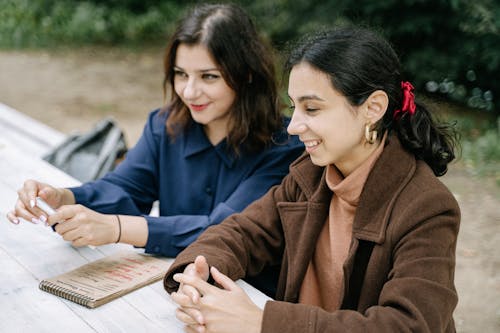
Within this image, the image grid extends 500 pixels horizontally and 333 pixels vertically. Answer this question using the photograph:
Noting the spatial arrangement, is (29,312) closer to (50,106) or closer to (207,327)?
(207,327)

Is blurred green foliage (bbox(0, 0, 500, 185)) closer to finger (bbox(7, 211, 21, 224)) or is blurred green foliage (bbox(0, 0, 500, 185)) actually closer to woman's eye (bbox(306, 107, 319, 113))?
finger (bbox(7, 211, 21, 224))

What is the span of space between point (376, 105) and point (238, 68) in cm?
90

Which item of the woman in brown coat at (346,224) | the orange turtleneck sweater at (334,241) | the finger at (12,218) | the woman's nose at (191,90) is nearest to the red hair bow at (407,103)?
the woman in brown coat at (346,224)

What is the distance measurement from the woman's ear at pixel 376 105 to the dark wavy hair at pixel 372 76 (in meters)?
0.02

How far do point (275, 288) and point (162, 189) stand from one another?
2.51ft

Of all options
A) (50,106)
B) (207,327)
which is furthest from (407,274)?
(50,106)

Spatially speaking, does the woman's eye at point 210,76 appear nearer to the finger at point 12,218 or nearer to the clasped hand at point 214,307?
the finger at point 12,218

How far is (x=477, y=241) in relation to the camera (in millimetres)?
4297

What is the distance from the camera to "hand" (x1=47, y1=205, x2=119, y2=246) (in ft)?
6.95

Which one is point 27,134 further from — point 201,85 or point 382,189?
point 382,189

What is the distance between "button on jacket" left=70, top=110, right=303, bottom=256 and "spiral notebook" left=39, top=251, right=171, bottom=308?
38cm

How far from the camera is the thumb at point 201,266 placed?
1803 millimetres

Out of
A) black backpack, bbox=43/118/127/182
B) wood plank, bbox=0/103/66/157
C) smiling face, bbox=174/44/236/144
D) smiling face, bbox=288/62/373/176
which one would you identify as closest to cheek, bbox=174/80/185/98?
smiling face, bbox=174/44/236/144

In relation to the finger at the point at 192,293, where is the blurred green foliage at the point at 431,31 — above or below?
above
